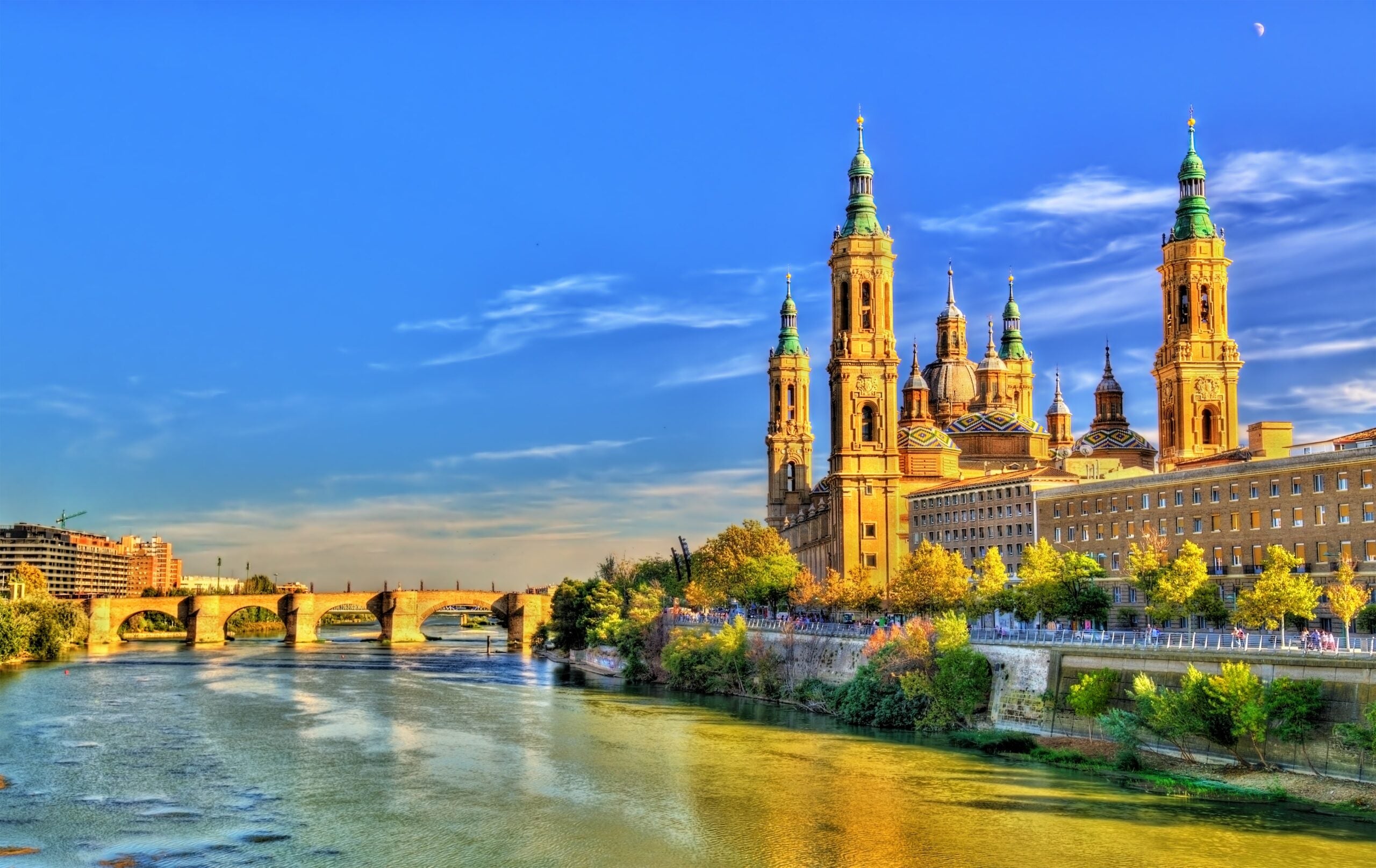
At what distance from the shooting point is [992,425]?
151125mm

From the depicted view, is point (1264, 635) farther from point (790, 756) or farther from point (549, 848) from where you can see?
point (549, 848)

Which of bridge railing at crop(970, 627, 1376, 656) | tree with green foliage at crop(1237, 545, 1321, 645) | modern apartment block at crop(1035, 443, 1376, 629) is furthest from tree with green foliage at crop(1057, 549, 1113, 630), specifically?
tree with green foliage at crop(1237, 545, 1321, 645)

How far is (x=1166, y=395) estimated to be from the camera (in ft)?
429

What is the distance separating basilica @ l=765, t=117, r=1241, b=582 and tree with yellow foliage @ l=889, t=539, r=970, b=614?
61.2 ft

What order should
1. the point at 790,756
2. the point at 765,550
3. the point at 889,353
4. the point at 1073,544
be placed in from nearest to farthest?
the point at 790,756
the point at 1073,544
the point at 765,550
the point at 889,353

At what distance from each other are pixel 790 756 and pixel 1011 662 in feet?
43.6

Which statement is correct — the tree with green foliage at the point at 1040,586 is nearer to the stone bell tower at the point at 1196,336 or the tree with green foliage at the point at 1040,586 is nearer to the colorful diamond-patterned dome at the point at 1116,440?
the stone bell tower at the point at 1196,336

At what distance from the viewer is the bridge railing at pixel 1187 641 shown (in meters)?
52.0

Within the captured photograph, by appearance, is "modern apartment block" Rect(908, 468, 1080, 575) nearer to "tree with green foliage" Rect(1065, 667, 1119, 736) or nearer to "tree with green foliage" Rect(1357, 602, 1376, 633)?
"tree with green foliage" Rect(1357, 602, 1376, 633)

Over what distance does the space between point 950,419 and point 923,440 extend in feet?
58.5

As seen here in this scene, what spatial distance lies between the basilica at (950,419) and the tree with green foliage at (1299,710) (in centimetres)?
6445

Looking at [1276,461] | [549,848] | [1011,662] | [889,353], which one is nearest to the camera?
[549,848]

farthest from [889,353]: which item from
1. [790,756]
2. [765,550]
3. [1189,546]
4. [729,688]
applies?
[790,756]

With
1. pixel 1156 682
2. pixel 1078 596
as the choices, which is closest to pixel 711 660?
pixel 1078 596
